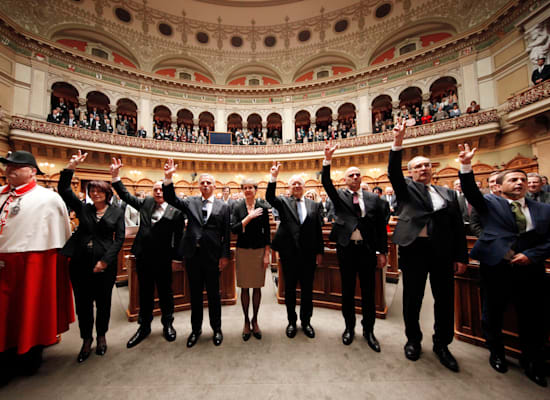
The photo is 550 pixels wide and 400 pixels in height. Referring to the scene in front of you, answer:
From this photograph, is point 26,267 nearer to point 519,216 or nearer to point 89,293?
point 89,293

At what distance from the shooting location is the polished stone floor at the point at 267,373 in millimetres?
1744

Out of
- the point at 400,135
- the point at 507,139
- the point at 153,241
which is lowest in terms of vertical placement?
the point at 153,241

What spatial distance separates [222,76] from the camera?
1571 centimetres

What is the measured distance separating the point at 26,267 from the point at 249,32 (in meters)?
18.6

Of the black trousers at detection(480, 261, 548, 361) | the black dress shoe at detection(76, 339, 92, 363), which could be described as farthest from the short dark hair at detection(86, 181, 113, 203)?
the black trousers at detection(480, 261, 548, 361)

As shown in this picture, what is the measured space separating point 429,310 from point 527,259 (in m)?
1.78

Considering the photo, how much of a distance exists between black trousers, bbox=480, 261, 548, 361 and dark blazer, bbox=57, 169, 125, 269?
3.67 meters

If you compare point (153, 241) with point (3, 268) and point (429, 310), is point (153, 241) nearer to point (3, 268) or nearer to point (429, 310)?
point (3, 268)

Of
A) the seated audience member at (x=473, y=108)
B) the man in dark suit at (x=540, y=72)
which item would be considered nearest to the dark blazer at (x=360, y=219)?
the man in dark suit at (x=540, y=72)

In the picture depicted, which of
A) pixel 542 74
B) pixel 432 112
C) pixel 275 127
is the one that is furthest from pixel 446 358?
pixel 275 127

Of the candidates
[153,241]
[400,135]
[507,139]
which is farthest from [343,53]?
[153,241]

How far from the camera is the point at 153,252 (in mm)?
2473

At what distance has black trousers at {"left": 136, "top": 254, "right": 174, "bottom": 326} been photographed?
8.16 ft

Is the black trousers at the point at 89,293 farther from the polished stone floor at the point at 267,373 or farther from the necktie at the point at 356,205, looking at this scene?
the necktie at the point at 356,205
